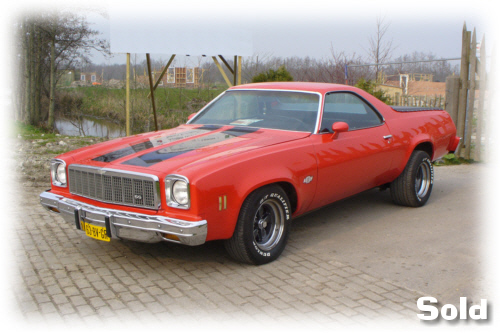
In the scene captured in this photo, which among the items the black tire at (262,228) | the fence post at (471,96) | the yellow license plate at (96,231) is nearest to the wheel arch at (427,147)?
the black tire at (262,228)

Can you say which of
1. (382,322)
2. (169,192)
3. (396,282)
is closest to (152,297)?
(169,192)

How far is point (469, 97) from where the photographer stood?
966 centimetres

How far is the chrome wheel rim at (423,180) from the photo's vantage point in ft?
22.3

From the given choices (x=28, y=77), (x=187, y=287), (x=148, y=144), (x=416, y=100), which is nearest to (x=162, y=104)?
(x=28, y=77)

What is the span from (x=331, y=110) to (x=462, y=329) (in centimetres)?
287

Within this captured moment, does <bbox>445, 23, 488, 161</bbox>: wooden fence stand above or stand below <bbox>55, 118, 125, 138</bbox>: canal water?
above

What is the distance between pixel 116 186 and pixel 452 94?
7.65m

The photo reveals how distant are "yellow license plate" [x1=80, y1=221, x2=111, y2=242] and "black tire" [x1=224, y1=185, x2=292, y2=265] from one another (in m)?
1.06

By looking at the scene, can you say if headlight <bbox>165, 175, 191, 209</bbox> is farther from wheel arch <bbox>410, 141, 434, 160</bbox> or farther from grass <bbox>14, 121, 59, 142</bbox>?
grass <bbox>14, 121, 59, 142</bbox>

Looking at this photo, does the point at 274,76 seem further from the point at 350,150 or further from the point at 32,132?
the point at 32,132

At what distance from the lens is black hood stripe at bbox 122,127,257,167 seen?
4438mm

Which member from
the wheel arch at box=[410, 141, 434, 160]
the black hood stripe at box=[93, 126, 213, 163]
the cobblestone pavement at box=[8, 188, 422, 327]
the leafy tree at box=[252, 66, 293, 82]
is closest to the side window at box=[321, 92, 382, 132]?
the wheel arch at box=[410, 141, 434, 160]

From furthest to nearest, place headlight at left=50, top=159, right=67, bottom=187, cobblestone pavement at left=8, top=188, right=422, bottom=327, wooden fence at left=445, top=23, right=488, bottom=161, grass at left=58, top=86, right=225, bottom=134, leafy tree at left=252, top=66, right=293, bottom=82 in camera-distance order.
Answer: grass at left=58, top=86, right=225, bottom=134
leafy tree at left=252, top=66, right=293, bottom=82
wooden fence at left=445, top=23, right=488, bottom=161
headlight at left=50, top=159, right=67, bottom=187
cobblestone pavement at left=8, top=188, right=422, bottom=327

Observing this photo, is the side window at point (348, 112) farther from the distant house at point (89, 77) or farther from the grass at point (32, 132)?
the distant house at point (89, 77)
